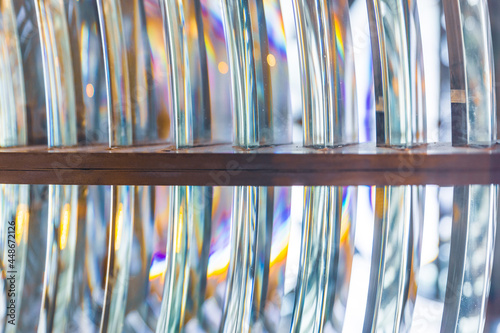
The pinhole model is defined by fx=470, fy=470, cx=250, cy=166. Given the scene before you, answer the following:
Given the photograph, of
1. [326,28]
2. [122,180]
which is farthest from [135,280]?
[326,28]

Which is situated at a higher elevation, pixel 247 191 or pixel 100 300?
pixel 247 191

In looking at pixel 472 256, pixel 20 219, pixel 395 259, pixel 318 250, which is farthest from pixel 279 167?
pixel 20 219

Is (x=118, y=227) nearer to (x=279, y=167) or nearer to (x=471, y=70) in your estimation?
(x=279, y=167)

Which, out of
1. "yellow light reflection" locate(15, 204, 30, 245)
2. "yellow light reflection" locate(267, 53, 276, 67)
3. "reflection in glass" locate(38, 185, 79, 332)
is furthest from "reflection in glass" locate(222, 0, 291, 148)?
"yellow light reflection" locate(15, 204, 30, 245)

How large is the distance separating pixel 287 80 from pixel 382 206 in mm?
346

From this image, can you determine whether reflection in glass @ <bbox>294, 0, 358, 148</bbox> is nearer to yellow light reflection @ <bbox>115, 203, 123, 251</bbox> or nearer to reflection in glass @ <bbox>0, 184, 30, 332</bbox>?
yellow light reflection @ <bbox>115, 203, 123, 251</bbox>

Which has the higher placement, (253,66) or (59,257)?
(253,66)

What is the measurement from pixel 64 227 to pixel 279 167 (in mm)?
532

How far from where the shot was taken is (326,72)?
98 cm

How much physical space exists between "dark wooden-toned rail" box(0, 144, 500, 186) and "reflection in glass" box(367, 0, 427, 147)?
0.07 meters

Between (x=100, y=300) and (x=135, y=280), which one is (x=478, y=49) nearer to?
(x=135, y=280)

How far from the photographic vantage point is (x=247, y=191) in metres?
1.02

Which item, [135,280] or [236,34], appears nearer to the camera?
[236,34]

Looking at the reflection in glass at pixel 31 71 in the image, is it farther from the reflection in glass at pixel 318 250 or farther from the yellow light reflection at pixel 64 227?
the reflection in glass at pixel 318 250
